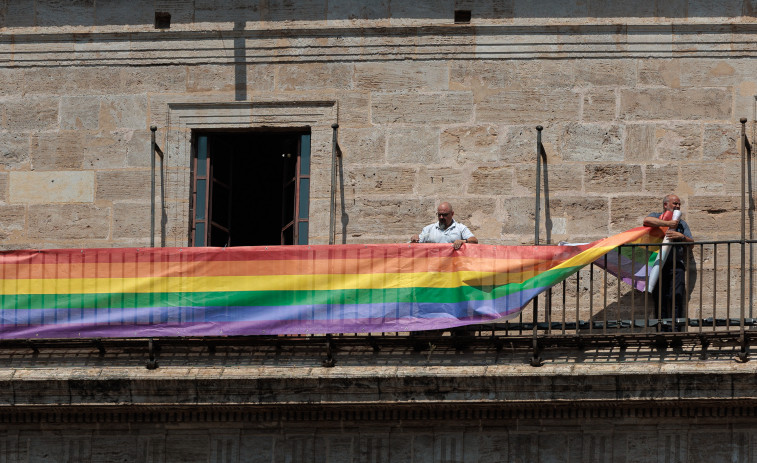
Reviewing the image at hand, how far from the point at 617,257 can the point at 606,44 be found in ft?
8.02

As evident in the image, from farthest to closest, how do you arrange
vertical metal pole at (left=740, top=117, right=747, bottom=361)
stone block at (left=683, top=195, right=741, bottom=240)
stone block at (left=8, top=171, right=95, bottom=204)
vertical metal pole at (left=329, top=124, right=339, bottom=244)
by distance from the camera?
stone block at (left=8, top=171, right=95, bottom=204) < vertical metal pole at (left=329, top=124, right=339, bottom=244) < stone block at (left=683, top=195, right=741, bottom=240) < vertical metal pole at (left=740, top=117, right=747, bottom=361)

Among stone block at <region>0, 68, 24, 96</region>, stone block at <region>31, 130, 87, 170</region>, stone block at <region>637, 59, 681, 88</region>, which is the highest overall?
stone block at <region>637, 59, 681, 88</region>

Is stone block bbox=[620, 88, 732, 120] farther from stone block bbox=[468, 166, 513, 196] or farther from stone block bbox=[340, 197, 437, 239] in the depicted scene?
stone block bbox=[340, 197, 437, 239]

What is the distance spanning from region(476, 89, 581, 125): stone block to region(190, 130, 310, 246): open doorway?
1.89 meters

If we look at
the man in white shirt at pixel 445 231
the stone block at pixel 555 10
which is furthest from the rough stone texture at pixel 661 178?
the man in white shirt at pixel 445 231

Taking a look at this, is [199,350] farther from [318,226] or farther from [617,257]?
[617,257]

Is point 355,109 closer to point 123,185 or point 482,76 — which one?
point 482,76

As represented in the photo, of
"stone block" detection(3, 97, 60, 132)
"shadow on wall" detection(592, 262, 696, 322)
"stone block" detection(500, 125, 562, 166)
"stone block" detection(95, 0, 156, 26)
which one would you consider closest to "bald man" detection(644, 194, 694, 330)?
"shadow on wall" detection(592, 262, 696, 322)

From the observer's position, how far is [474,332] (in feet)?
52.6

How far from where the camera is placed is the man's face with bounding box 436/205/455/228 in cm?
1623

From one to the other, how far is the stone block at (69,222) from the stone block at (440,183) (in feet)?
10.5

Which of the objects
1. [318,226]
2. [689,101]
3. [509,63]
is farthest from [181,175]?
[689,101]

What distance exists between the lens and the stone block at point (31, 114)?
57.8 ft

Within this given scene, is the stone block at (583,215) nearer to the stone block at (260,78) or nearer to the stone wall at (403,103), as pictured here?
the stone wall at (403,103)
